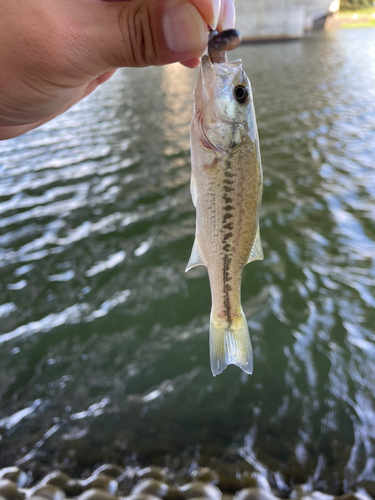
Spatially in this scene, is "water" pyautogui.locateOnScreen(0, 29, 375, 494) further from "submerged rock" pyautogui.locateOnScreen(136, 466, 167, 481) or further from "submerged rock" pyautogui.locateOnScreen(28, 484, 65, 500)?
"submerged rock" pyautogui.locateOnScreen(28, 484, 65, 500)

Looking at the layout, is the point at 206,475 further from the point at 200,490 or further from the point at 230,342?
the point at 230,342

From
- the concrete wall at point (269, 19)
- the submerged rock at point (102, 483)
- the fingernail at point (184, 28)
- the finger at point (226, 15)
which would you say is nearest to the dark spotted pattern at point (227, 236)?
the fingernail at point (184, 28)

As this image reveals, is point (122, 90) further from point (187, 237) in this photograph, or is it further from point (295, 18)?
point (295, 18)

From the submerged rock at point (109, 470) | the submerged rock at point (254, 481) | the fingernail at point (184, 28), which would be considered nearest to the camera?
the fingernail at point (184, 28)

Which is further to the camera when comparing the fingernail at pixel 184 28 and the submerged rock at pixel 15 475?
the submerged rock at pixel 15 475

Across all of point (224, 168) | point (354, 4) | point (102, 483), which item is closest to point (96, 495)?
point (102, 483)

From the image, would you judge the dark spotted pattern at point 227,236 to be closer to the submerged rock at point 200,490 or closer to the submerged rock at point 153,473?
the submerged rock at point 200,490
